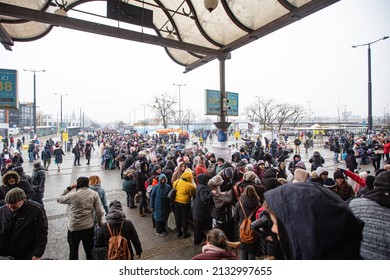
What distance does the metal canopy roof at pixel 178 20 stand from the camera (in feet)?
14.6

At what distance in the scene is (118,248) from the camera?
→ 113 inches

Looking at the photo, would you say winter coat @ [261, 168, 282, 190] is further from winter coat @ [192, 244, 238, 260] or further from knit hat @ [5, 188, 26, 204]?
knit hat @ [5, 188, 26, 204]

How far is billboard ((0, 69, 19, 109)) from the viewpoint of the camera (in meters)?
4.64

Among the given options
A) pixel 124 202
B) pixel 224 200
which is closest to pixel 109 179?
pixel 124 202

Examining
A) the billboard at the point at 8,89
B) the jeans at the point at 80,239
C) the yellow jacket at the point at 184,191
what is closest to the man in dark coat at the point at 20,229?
the jeans at the point at 80,239

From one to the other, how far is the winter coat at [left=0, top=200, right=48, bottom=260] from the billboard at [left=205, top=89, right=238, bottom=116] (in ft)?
17.1

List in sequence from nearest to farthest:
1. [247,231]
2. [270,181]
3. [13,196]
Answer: [13,196] → [247,231] → [270,181]

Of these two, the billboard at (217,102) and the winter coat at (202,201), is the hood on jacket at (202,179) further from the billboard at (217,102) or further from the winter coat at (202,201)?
the billboard at (217,102)

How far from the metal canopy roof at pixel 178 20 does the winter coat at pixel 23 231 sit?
4038 millimetres

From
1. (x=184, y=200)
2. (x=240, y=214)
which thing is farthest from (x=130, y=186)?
(x=240, y=214)

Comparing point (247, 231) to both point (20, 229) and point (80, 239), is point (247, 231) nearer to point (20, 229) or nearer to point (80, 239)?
point (80, 239)

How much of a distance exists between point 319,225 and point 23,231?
3.34m

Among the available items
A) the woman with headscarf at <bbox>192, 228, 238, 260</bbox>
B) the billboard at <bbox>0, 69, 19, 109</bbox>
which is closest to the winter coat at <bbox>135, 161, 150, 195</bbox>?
the billboard at <bbox>0, 69, 19, 109</bbox>

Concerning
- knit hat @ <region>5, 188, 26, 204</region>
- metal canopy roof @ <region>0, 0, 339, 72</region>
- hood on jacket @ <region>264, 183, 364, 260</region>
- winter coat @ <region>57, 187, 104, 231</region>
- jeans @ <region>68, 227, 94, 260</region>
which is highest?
metal canopy roof @ <region>0, 0, 339, 72</region>
